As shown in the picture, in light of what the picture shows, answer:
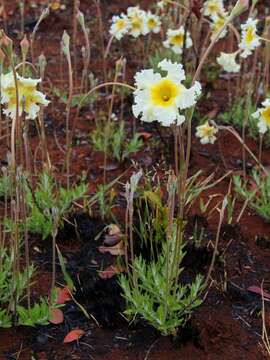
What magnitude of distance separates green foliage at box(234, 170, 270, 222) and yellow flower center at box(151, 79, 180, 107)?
3.19ft

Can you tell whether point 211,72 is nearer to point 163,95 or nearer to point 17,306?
point 163,95

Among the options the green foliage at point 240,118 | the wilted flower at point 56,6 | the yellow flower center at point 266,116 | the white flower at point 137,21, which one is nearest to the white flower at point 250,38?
the yellow flower center at point 266,116

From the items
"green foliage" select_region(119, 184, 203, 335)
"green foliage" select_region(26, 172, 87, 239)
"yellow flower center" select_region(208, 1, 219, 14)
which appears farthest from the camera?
"yellow flower center" select_region(208, 1, 219, 14)

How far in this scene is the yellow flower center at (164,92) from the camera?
219 centimetres

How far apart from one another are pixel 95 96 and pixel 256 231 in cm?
148

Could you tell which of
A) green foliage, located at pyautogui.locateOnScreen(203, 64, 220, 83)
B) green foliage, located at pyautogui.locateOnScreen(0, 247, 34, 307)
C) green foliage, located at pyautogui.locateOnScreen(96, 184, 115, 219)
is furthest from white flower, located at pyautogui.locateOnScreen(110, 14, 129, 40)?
green foliage, located at pyautogui.locateOnScreen(0, 247, 34, 307)

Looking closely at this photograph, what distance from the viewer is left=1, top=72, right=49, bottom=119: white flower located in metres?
2.36

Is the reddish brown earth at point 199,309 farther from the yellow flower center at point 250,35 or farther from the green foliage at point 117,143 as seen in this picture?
the yellow flower center at point 250,35

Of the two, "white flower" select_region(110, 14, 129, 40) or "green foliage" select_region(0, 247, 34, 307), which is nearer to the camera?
"green foliage" select_region(0, 247, 34, 307)

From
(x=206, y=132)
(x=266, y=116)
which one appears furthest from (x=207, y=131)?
(x=266, y=116)

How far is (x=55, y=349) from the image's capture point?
238 centimetres

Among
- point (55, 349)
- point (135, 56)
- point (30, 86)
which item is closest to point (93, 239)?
point (55, 349)

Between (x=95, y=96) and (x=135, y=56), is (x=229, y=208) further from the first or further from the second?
(x=135, y=56)

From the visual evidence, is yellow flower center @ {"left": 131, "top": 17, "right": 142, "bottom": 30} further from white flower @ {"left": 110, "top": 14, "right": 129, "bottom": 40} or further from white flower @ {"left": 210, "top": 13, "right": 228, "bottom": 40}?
white flower @ {"left": 210, "top": 13, "right": 228, "bottom": 40}
